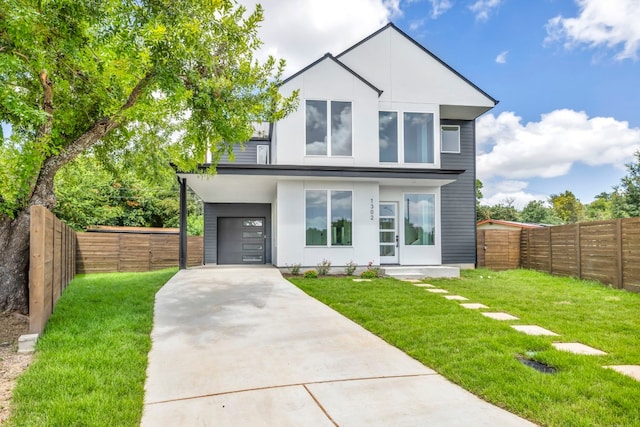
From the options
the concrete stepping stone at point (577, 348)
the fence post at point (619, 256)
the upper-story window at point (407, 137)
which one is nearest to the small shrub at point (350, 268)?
the upper-story window at point (407, 137)

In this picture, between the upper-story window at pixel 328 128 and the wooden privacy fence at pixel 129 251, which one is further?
the wooden privacy fence at pixel 129 251

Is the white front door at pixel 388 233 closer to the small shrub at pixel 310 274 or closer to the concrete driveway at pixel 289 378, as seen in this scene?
the small shrub at pixel 310 274

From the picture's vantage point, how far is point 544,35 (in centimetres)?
1367

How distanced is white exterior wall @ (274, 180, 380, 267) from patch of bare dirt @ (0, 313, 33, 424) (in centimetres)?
650

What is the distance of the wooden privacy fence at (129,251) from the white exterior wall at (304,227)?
6062 mm

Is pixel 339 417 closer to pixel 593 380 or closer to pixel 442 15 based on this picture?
pixel 593 380

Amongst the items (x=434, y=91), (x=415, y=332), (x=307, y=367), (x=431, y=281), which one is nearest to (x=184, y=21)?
(x=307, y=367)

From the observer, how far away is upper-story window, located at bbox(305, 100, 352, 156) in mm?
11188

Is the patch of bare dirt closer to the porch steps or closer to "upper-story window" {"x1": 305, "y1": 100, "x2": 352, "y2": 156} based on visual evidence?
"upper-story window" {"x1": 305, "y1": 100, "x2": 352, "y2": 156}

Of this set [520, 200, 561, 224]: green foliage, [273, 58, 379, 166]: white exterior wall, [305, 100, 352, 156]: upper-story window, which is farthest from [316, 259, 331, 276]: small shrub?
[520, 200, 561, 224]: green foliage

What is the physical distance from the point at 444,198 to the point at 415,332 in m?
9.65

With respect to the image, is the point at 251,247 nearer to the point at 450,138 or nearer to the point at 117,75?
the point at 450,138

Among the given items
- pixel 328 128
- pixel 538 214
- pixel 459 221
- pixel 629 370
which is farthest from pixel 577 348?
pixel 538 214

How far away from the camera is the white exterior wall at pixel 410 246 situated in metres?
11.9
